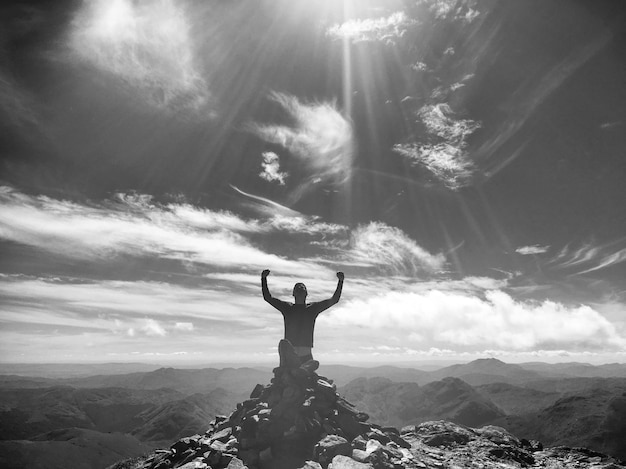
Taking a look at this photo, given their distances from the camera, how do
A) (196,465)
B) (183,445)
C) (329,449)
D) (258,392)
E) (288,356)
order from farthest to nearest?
(258,392) → (288,356) → (183,445) → (329,449) → (196,465)

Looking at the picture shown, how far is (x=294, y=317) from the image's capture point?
66.1ft

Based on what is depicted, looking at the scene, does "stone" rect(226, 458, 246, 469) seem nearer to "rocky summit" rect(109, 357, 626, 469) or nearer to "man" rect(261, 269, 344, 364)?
"rocky summit" rect(109, 357, 626, 469)

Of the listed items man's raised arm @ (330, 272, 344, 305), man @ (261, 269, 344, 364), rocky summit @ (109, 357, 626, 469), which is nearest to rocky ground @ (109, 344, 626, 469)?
rocky summit @ (109, 357, 626, 469)

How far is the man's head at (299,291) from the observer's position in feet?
66.6

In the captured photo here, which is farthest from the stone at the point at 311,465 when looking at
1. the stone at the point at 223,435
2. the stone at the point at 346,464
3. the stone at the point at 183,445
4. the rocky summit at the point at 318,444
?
the stone at the point at 183,445

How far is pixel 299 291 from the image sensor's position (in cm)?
2031

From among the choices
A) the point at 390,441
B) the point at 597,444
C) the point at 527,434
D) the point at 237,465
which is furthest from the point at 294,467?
the point at 527,434

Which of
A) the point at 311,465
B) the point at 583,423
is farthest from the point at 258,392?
the point at 583,423

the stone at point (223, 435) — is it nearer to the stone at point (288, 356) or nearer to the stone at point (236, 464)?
the stone at point (236, 464)

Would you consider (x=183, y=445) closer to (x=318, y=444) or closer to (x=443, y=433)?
(x=318, y=444)

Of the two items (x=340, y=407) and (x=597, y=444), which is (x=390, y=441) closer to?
(x=340, y=407)

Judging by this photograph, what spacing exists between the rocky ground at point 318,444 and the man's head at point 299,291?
3.34m

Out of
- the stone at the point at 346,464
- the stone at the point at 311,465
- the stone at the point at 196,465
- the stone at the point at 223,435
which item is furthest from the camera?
the stone at the point at 223,435

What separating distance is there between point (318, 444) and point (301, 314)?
21.9ft
